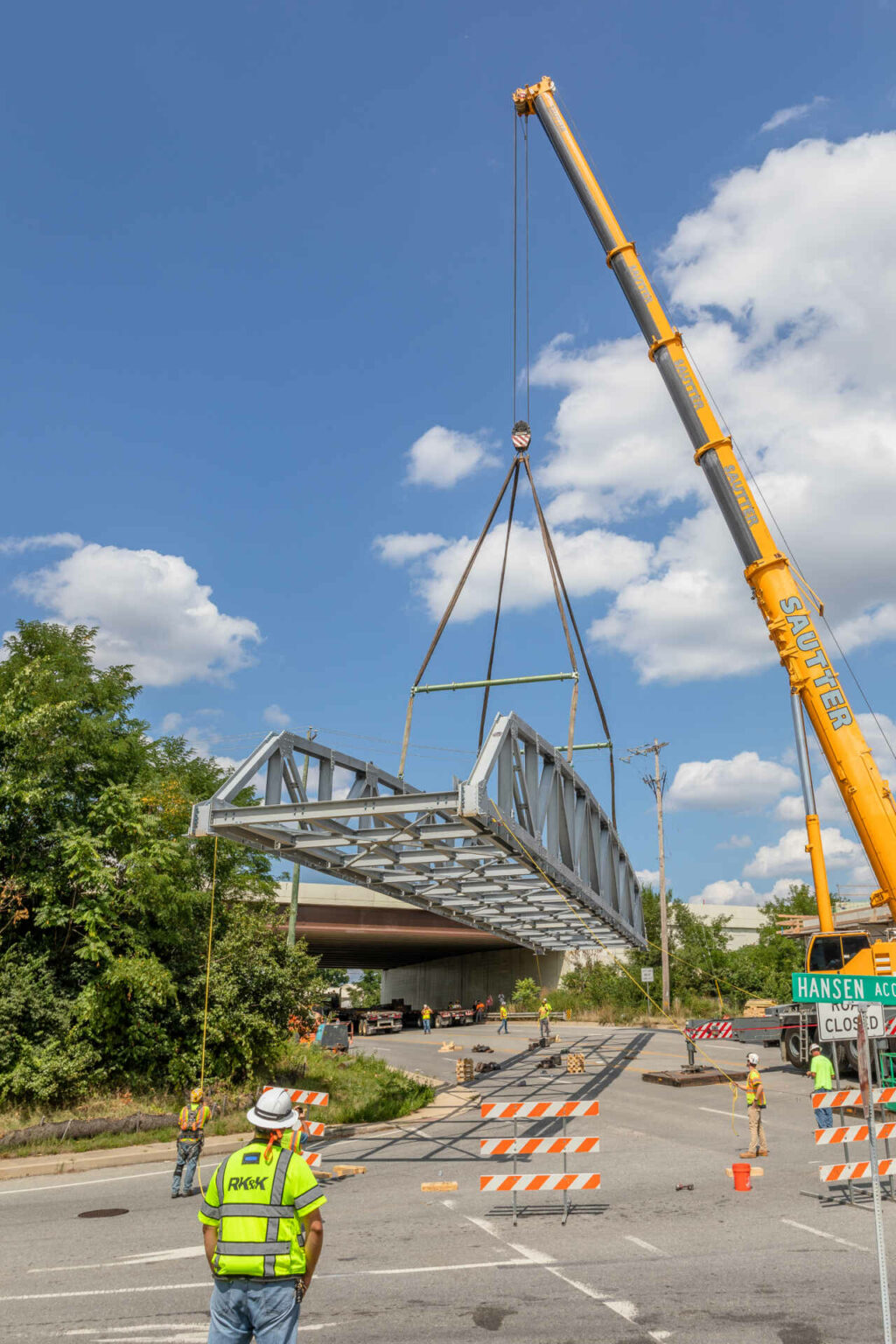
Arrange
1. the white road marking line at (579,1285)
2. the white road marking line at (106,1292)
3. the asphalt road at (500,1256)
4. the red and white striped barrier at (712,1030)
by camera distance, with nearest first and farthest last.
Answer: the asphalt road at (500,1256), the white road marking line at (579,1285), the white road marking line at (106,1292), the red and white striped barrier at (712,1030)

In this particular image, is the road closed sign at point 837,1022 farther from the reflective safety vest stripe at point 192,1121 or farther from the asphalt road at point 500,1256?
the reflective safety vest stripe at point 192,1121

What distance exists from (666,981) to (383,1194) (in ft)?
117

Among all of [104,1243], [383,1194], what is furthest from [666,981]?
[104,1243]

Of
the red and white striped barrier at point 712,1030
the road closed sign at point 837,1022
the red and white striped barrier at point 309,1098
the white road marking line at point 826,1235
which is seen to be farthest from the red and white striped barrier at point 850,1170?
the red and white striped barrier at point 712,1030

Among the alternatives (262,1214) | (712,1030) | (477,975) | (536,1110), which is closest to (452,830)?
(536,1110)

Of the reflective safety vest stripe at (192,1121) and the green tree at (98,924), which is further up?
the green tree at (98,924)

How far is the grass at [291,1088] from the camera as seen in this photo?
17.4 meters

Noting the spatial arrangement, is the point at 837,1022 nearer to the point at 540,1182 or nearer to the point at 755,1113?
the point at 755,1113

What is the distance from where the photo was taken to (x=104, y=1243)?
1084cm

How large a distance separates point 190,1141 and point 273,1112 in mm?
9740

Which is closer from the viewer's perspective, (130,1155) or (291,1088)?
(130,1155)

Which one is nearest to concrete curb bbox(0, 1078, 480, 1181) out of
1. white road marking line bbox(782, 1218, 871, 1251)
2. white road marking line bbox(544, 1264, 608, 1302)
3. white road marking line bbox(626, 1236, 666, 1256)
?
white road marking line bbox(626, 1236, 666, 1256)

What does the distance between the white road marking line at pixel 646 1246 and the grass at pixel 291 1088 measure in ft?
34.1

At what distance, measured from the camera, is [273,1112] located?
500 cm
